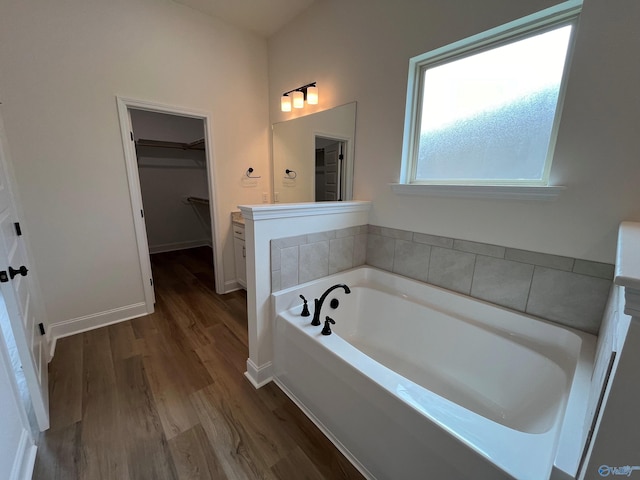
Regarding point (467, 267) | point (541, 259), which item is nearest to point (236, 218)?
point (467, 267)

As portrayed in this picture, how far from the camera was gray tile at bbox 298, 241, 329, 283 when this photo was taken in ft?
5.70

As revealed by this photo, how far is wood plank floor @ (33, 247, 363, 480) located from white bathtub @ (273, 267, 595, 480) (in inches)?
7.8

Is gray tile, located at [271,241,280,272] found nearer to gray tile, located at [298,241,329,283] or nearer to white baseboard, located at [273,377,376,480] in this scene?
gray tile, located at [298,241,329,283]

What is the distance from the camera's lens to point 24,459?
116 centimetres

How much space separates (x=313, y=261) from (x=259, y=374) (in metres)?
0.82

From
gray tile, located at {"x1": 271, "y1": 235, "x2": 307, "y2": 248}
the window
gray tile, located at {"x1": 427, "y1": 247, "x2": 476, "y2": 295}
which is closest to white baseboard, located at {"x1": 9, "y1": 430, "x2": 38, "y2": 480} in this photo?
gray tile, located at {"x1": 271, "y1": 235, "x2": 307, "y2": 248}

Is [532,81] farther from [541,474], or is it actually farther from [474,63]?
[541,474]

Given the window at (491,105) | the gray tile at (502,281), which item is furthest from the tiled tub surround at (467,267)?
the window at (491,105)

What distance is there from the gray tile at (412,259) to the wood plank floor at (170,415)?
117 cm

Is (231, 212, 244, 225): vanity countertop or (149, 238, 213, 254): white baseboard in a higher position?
(231, 212, 244, 225): vanity countertop

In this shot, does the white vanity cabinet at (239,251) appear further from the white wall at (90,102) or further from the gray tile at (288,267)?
the gray tile at (288,267)

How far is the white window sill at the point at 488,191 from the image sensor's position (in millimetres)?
1286

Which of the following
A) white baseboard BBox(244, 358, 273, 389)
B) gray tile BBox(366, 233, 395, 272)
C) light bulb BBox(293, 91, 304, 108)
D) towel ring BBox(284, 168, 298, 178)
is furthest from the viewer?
towel ring BBox(284, 168, 298, 178)

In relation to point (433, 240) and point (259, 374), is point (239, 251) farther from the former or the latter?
point (433, 240)
